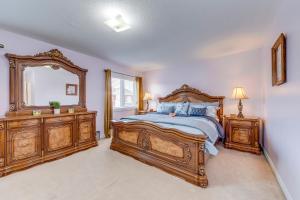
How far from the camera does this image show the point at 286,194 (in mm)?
1836

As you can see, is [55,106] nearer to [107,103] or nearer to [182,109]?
[107,103]

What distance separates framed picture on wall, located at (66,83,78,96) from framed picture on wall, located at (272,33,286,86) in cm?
398

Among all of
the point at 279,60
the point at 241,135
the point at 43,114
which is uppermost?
the point at 279,60

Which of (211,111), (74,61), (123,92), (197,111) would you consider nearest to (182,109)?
(197,111)

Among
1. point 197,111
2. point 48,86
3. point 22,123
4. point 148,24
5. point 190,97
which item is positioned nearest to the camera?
point 148,24

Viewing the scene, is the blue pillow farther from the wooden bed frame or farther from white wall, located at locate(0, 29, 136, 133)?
white wall, located at locate(0, 29, 136, 133)

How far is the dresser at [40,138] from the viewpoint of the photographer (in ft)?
8.04

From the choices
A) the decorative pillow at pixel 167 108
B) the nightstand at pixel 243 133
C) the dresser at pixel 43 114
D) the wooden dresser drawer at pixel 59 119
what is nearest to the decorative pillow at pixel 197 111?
the nightstand at pixel 243 133

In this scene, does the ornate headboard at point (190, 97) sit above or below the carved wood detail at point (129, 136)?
above

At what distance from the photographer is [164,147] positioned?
264cm

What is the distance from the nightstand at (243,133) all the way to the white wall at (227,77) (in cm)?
61

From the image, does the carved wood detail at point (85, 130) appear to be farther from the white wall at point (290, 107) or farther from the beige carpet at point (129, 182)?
the white wall at point (290, 107)

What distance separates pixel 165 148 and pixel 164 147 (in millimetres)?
26

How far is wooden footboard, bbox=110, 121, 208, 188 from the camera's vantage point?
86.2 inches
